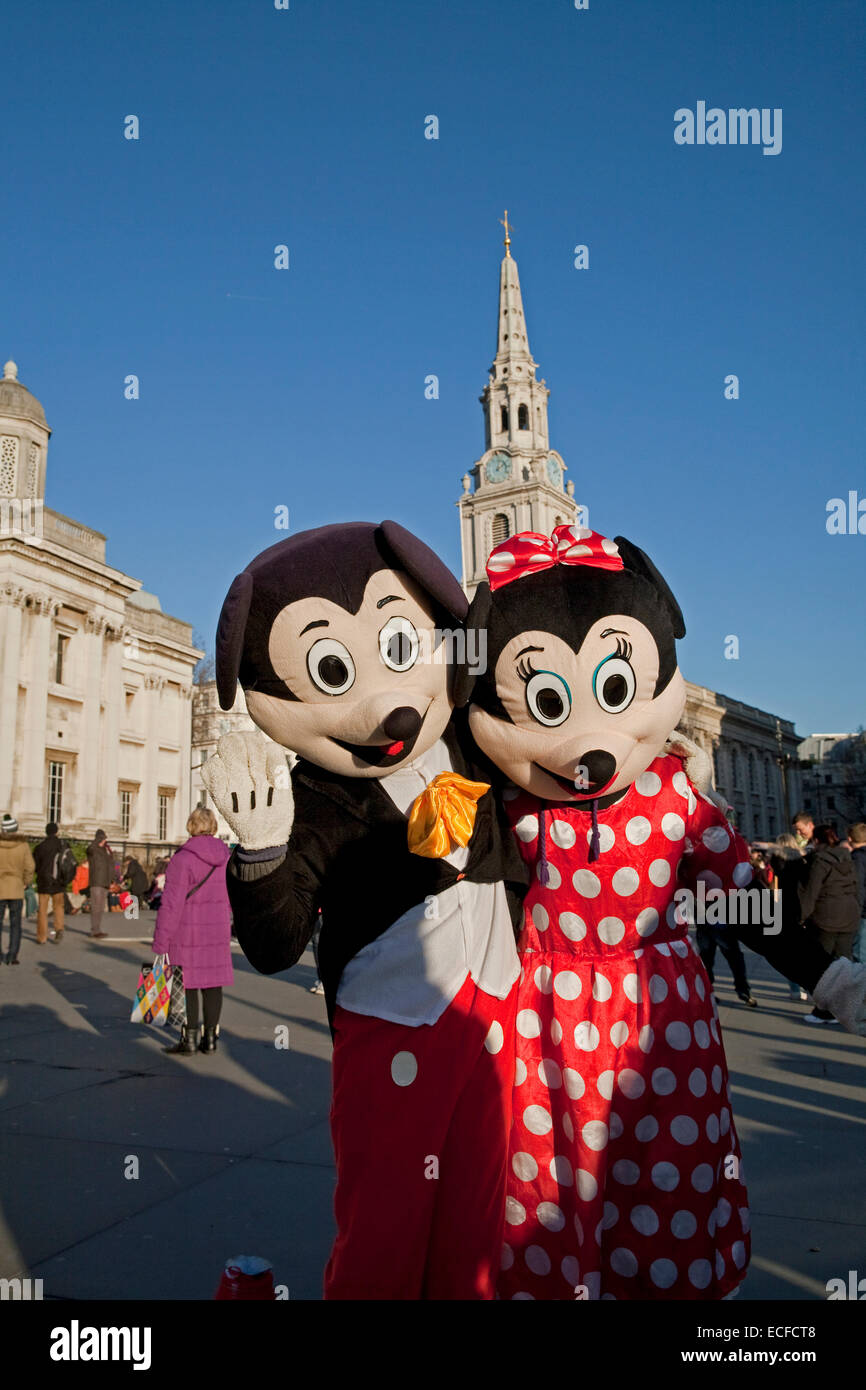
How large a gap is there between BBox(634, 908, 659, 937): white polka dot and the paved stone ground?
1.52m

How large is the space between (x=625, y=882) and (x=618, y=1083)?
489 mm

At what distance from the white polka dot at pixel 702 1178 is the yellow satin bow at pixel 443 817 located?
0.98m

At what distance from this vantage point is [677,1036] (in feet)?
7.98

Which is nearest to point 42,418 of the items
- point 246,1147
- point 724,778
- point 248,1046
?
point 248,1046

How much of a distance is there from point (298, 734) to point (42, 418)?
34.1 metres

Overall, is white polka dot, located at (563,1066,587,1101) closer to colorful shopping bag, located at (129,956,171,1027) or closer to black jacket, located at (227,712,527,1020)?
black jacket, located at (227,712,527,1020)

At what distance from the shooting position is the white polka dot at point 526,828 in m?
2.59

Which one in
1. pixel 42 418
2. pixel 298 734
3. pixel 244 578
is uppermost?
pixel 42 418

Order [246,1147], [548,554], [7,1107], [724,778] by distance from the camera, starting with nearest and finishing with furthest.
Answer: [548,554] < [246,1147] < [7,1107] < [724,778]

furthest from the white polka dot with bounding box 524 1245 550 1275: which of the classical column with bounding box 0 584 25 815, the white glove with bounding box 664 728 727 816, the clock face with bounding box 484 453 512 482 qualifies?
the clock face with bounding box 484 453 512 482

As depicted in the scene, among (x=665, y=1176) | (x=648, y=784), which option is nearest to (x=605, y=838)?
(x=648, y=784)
